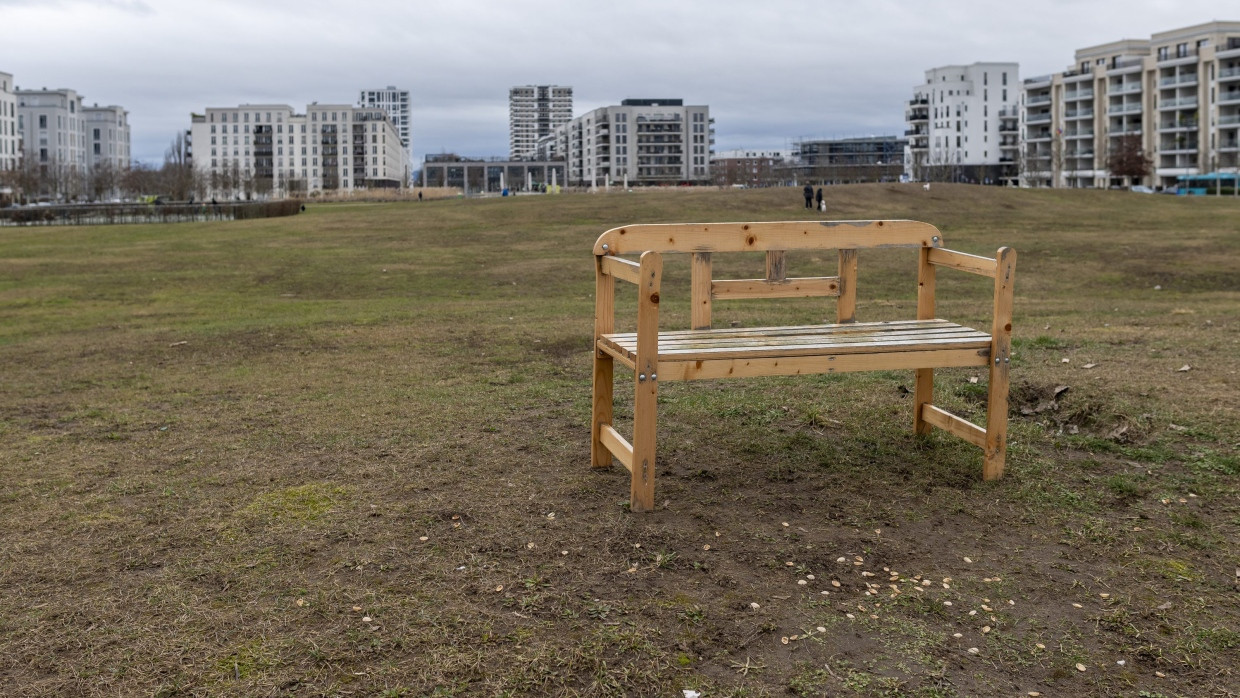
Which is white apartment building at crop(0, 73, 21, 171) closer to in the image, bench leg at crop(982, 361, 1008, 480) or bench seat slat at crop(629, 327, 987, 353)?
bench seat slat at crop(629, 327, 987, 353)

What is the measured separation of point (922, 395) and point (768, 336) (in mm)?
1488

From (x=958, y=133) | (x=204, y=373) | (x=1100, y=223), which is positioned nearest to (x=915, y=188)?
(x=1100, y=223)

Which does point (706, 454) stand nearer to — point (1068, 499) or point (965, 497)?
point (965, 497)

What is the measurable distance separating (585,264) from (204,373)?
14208 mm

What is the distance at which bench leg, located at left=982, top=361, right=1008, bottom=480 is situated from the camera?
578cm

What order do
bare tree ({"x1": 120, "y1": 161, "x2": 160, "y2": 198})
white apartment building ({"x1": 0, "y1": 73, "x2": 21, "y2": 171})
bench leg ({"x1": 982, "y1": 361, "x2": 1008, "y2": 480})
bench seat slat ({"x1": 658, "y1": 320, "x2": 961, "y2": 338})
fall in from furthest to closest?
white apartment building ({"x1": 0, "y1": 73, "x2": 21, "y2": 171}), bare tree ({"x1": 120, "y1": 161, "x2": 160, "y2": 198}), bench seat slat ({"x1": 658, "y1": 320, "x2": 961, "y2": 338}), bench leg ({"x1": 982, "y1": 361, "x2": 1008, "y2": 480})

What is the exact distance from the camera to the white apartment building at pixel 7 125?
140m

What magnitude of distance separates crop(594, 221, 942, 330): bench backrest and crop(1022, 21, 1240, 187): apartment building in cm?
10702

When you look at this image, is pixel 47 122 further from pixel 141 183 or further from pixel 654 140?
pixel 654 140

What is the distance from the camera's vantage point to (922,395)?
6.81 meters

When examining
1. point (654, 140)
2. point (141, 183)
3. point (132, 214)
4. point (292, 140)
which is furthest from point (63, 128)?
point (132, 214)

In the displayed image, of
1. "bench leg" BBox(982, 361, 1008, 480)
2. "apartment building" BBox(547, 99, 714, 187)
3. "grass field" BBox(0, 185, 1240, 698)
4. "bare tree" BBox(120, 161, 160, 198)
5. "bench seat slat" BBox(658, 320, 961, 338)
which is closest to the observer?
"grass field" BBox(0, 185, 1240, 698)

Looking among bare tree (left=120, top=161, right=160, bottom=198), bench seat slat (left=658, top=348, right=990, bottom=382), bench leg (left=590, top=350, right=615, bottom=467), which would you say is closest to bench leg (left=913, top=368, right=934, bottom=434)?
bench seat slat (left=658, top=348, right=990, bottom=382)

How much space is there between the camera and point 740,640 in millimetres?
3918
